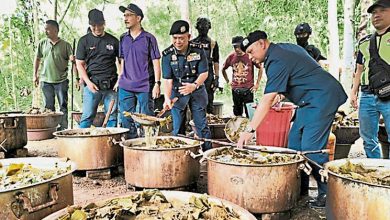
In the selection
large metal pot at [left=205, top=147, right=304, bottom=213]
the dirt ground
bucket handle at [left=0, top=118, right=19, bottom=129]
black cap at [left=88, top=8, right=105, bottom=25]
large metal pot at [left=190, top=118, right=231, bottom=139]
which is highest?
black cap at [left=88, top=8, right=105, bottom=25]

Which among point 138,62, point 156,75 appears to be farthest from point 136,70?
point 156,75

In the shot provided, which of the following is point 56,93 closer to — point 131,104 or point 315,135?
point 131,104

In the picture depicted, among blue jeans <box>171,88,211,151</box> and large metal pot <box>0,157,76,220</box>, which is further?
blue jeans <box>171,88,211,151</box>

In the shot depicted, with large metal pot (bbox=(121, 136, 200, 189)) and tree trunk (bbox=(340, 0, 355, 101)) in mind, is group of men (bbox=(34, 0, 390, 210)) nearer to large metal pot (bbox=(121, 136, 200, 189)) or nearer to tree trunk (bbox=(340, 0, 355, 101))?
large metal pot (bbox=(121, 136, 200, 189))

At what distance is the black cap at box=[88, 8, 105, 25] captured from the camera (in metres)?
5.11

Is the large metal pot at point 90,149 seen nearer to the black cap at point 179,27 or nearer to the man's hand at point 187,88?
the man's hand at point 187,88

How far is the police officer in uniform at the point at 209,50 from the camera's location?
6300 millimetres

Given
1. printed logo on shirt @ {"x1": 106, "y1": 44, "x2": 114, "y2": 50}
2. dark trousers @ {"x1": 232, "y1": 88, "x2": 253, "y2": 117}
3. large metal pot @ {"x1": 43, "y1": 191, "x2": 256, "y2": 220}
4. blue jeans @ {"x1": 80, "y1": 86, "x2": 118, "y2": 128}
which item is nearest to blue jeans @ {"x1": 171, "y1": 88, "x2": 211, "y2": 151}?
blue jeans @ {"x1": 80, "y1": 86, "x2": 118, "y2": 128}

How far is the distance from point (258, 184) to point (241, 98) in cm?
386

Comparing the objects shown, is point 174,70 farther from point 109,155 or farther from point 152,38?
point 109,155

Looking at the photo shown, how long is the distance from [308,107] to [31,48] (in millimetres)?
8292

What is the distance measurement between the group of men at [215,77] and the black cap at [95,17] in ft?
A: 0.04

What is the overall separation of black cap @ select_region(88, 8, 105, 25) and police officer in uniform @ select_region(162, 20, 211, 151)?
1008 millimetres

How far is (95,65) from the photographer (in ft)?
17.4
